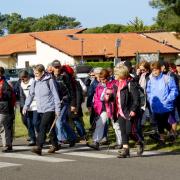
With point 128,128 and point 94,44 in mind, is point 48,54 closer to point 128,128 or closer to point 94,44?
point 94,44

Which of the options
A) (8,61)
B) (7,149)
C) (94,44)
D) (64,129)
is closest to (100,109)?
(64,129)

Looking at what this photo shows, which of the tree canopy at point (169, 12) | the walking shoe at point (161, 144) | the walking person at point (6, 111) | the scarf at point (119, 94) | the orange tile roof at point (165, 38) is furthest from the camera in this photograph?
the orange tile roof at point (165, 38)

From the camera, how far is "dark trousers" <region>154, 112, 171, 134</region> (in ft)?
43.5

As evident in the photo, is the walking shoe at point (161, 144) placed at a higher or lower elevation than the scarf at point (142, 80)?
lower

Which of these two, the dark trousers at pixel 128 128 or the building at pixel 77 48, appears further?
the building at pixel 77 48

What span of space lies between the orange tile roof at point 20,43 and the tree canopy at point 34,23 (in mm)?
33746

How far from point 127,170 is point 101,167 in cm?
53

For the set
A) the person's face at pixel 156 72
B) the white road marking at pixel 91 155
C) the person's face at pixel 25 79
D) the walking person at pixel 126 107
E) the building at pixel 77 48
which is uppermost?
the building at pixel 77 48

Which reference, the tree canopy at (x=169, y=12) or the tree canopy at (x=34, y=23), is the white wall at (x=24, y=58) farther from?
the tree canopy at (x=34, y=23)

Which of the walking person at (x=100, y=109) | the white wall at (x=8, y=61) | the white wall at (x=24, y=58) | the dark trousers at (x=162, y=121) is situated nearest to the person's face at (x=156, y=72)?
the dark trousers at (x=162, y=121)

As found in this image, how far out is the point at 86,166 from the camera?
10594mm

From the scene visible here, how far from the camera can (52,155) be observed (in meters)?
12.2

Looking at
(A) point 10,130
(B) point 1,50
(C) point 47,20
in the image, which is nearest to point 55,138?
(A) point 10,130

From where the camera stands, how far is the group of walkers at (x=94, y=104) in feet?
38.3
